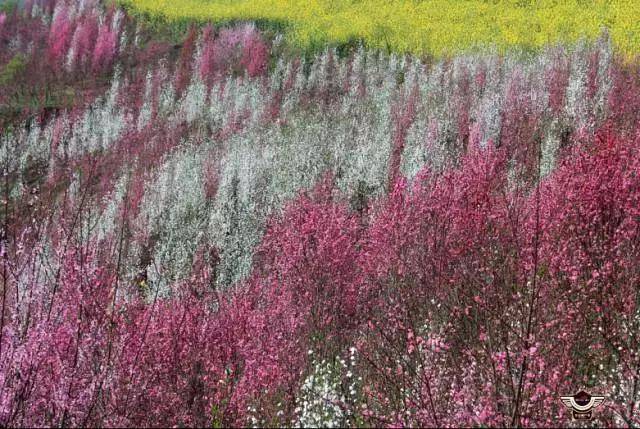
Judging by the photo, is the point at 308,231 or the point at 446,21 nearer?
the point at 308,231

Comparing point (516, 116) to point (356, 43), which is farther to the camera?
point (356, 43)

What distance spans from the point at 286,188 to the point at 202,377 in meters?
29.7

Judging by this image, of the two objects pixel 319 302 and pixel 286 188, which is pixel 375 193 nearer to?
pixel 286 188

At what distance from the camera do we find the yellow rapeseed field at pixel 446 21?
Result: 1570 inches

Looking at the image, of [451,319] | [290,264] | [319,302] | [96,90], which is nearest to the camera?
[451,319]

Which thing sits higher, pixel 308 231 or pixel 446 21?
pixel 446 21

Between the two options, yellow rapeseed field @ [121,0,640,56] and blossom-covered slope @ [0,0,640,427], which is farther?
yellow rapeseed field @ [121,0,640,56]

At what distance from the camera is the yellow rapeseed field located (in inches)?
1570

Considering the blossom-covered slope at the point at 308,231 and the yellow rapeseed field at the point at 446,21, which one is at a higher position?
the yellow rapeseed field at the point at 446,21

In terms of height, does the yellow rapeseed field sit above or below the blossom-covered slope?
above

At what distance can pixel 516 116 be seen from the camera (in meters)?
32.4

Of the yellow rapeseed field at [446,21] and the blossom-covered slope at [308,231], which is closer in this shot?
the blossom-covered slope at [308,231]

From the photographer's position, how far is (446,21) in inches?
1935

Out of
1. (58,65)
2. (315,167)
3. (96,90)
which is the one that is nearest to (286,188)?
(315,167)
